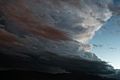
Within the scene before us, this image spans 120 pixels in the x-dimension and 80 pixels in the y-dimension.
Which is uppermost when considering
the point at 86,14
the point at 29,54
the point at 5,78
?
the point at 86,14

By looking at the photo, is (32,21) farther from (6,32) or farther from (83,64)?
(83,64)

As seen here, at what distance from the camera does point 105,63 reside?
22.3 m

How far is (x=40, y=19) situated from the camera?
13836mm

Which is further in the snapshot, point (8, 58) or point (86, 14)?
point (8, 58)

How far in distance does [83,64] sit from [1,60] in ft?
30.2

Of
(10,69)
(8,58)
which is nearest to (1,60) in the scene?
(8,58)

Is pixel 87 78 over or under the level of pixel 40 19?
under

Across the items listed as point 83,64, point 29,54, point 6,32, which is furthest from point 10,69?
point 6,32

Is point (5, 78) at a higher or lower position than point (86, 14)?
lower

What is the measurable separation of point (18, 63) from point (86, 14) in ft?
46.1

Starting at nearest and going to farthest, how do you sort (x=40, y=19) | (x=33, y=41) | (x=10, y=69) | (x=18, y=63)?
(x=40, y=19) → (x=33, y=41) → (x=18, y=63) → (x=10, y=69)

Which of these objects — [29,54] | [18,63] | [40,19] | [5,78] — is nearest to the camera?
[40,19]

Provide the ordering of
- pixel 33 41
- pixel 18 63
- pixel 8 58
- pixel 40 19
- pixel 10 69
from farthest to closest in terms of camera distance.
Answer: pixel 10 69
pixel 18 63
pixel 8 58
pixel 33 41
pixel 40 19

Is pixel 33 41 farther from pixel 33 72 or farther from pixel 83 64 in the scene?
pixel 33 72
